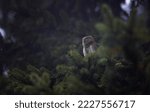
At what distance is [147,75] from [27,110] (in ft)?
4.51

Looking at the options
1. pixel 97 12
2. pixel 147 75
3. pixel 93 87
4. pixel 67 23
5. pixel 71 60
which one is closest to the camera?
pixel 147 75

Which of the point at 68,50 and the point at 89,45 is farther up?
the point at 89,45

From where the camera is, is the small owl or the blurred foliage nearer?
the blurred foliage

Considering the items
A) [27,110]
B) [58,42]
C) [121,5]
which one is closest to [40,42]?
[58,42]

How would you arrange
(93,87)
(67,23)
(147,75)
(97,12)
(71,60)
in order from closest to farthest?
(147,75), (93,87), (71,60), (67,23), (97,12)

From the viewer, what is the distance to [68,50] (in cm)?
711

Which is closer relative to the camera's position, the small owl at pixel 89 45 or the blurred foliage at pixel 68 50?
the blurred foliage at pixel 68 50

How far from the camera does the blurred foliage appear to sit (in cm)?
296

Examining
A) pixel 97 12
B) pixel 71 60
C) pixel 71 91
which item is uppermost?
pixel 97 12

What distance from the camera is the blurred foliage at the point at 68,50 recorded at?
2.96 metres

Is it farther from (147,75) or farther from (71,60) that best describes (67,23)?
(147,75)

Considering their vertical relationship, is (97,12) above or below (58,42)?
above

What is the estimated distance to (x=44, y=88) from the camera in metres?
3.31

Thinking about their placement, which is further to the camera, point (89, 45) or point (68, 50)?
point (68, 50)
